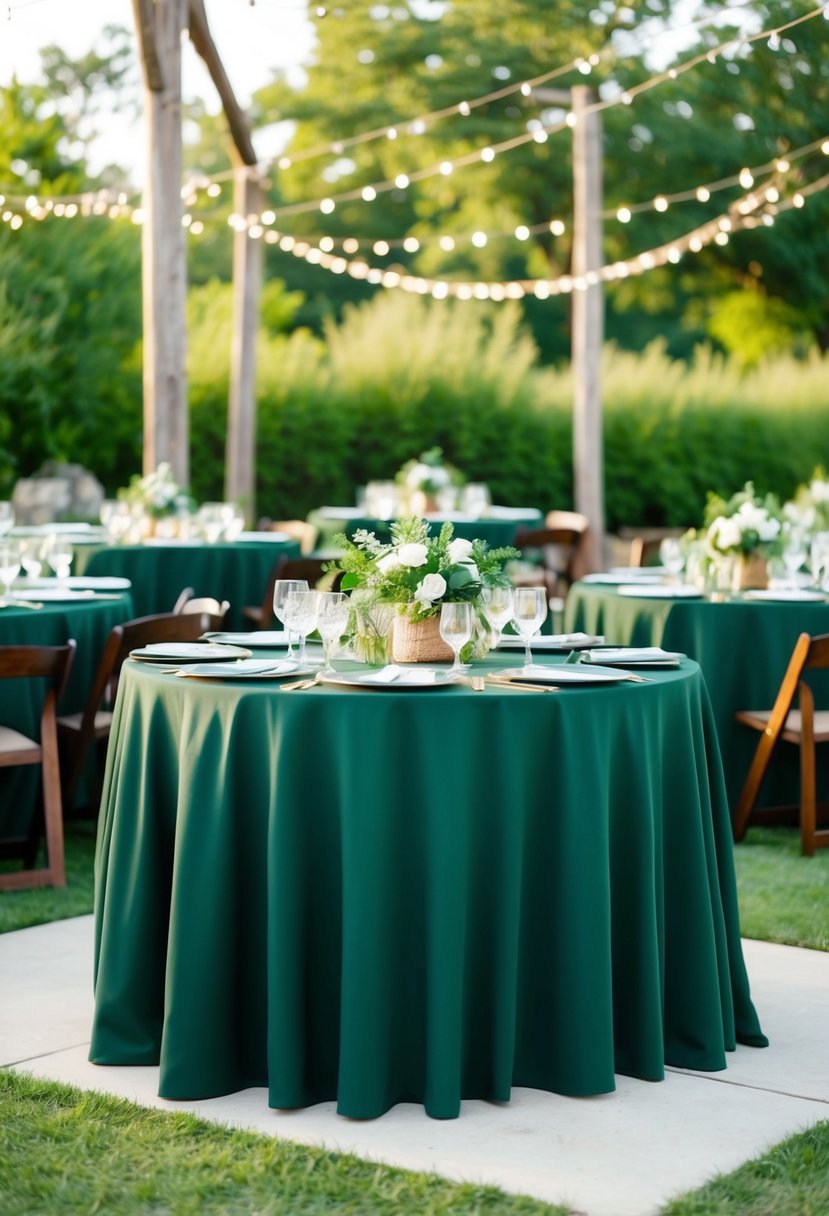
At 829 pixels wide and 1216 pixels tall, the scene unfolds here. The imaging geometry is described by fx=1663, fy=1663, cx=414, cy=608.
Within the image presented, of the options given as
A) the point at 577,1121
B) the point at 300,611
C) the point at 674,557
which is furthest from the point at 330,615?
the point at 674,557

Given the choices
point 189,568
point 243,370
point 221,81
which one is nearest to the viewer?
point 189,568

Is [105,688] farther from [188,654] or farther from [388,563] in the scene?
[388,563]

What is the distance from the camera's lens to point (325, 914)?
3.45m

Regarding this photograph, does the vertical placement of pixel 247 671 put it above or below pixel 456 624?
below

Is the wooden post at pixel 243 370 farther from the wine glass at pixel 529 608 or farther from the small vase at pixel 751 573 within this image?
the wine glass at pixel 529 608

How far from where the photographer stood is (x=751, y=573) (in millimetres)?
6477

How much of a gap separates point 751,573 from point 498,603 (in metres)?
2.92

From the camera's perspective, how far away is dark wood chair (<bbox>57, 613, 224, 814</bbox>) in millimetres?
5227

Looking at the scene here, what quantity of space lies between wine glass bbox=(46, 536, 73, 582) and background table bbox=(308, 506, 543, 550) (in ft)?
10.9

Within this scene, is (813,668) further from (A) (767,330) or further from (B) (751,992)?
(A) (767,330)

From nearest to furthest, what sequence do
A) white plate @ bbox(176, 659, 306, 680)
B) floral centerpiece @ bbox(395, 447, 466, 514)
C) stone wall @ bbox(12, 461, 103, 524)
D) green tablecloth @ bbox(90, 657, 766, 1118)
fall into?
green tablecloth @ bbox(90, 657, 766, 1118), white plate @ bbox(176, 659, 306, 680), floral centerpiece @ bbox(395, 447, 466, 514), stone wall @ bbox(12, 461, 103, 524)

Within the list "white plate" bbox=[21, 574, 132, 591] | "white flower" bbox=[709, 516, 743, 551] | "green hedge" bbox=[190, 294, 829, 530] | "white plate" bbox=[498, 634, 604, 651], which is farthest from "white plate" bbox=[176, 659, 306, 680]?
"green hedge" bbox=[190, 294, 829, 530]

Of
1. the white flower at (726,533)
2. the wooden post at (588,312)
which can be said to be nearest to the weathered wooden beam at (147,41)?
the wooden post at (588,312)

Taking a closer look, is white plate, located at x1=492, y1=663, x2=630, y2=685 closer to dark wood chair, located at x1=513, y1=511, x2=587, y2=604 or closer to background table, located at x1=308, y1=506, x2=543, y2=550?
dark wood chair, located at x1=513, y1=511, x2=587, y2=604
